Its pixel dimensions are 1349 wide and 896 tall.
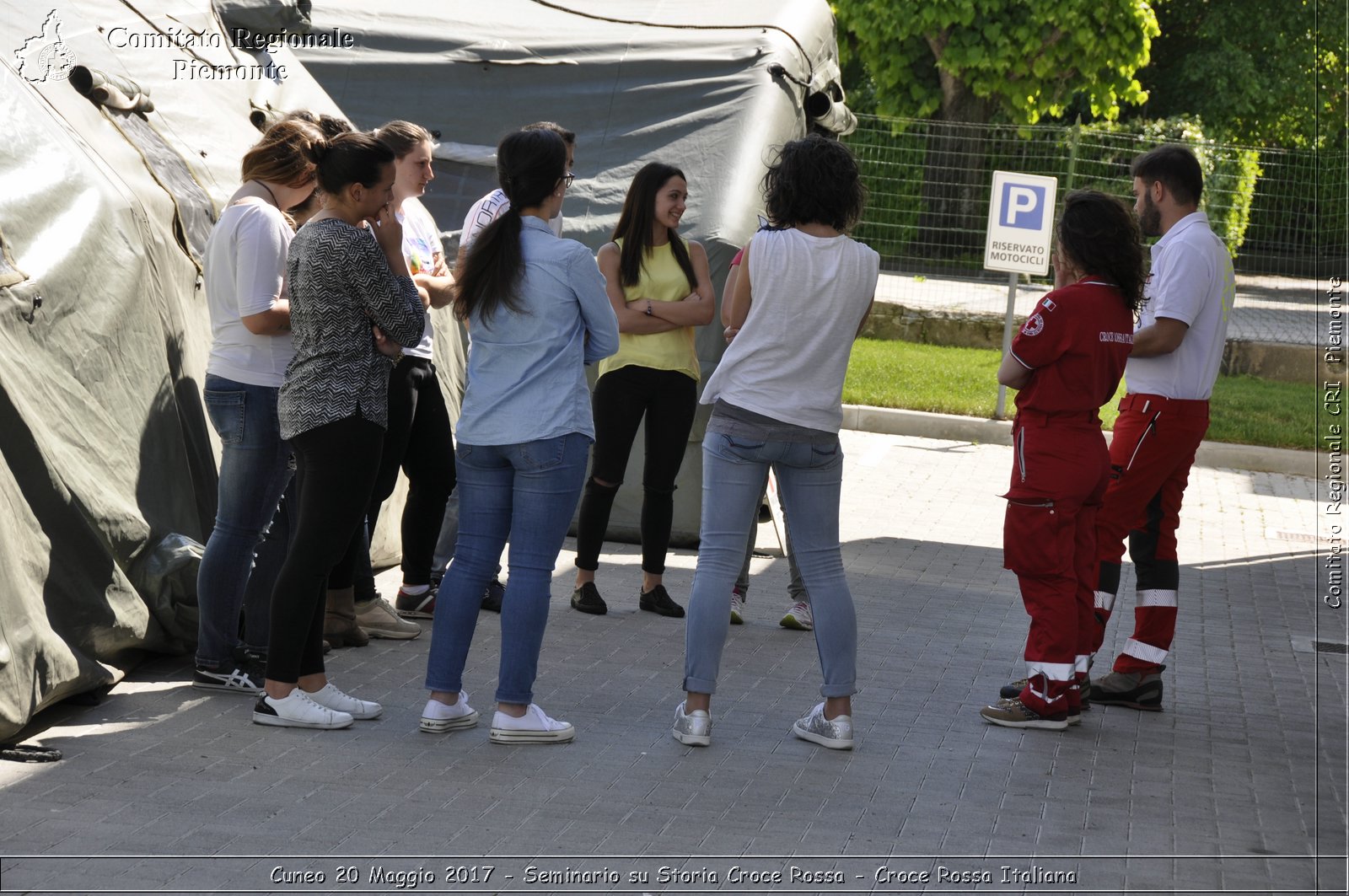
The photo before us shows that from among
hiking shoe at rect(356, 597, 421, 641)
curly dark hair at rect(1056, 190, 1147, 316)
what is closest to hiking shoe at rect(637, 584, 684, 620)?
hiking shoe at rect(356, 597, 421, 641)

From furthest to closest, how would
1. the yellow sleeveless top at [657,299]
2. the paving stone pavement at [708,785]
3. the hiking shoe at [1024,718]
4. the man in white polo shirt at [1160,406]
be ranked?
the yellow sleeveless top at [657,299] < the man in white polo shirt at [1160,406] < the hiking shoe at [1024,718] < the paving stone pavement at [708,785]

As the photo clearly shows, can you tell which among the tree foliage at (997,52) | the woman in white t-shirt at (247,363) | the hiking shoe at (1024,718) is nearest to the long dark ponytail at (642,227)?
the woman in white t-shirt at (247,363)

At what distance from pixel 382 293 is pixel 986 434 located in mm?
8719

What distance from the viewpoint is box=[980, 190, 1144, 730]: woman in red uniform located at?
4.91m

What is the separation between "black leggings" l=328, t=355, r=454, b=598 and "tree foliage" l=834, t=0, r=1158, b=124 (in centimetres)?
1785

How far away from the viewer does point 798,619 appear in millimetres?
6344

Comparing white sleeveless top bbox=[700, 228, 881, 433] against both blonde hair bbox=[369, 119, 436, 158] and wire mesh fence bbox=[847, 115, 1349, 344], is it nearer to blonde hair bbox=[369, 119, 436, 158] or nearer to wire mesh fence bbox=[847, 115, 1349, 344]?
blonde hair bbox=[369, 119, 436, 158]

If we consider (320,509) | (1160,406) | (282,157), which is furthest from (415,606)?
(1160,406)

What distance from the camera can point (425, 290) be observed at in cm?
554

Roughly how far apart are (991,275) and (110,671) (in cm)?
1252

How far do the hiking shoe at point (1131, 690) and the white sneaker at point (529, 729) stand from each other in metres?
2.14

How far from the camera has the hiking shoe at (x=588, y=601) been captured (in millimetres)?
6383

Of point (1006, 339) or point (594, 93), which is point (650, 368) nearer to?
point (594, 93)

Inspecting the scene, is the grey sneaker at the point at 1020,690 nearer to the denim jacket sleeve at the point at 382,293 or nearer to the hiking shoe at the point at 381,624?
the hiking shoe at the point at 381,624
